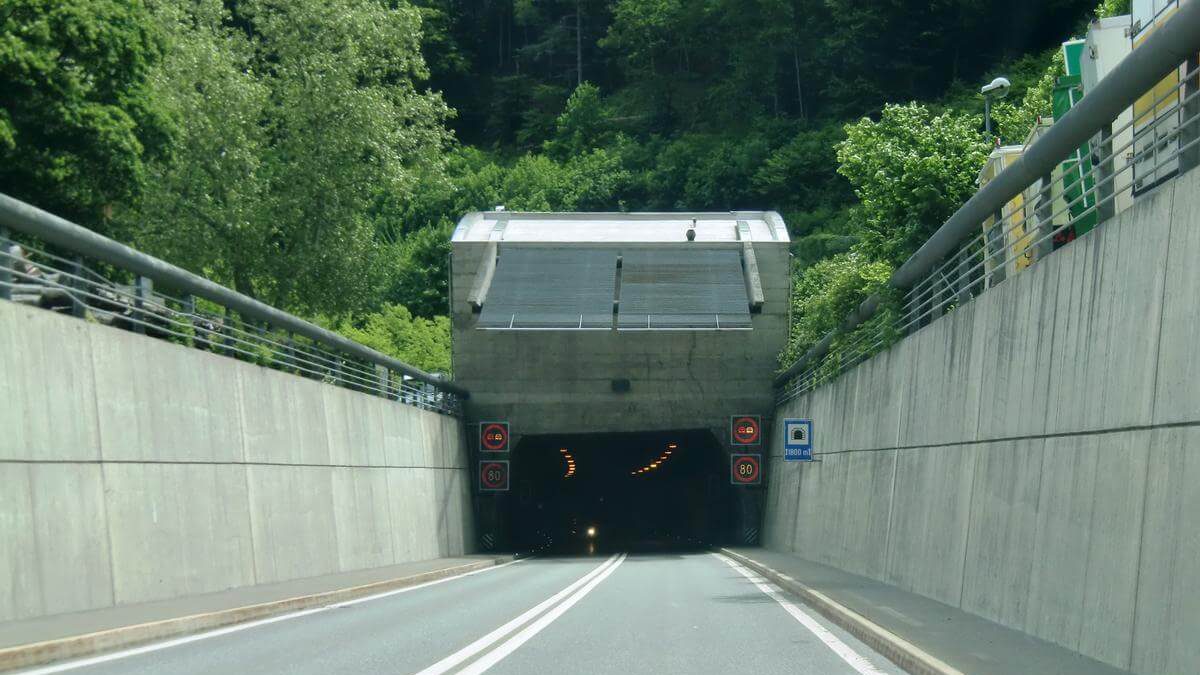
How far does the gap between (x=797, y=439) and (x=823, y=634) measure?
52.4 feet

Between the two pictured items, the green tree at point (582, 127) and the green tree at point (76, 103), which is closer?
the green tree at point (76, 103)

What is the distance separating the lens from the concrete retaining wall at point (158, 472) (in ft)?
47.9

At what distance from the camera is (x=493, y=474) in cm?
4275

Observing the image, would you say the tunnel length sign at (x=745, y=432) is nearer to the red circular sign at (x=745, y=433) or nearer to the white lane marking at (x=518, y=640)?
the red circular sign at (x=745, y=433)

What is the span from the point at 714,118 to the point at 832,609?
79214 mm

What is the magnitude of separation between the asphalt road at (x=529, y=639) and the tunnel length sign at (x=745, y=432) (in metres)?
21.2

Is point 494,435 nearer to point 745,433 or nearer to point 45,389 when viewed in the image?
point 745,433

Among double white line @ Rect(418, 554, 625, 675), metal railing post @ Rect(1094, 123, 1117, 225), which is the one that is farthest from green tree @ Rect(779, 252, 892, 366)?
metal railing post @ Rect(1094, 123, 1117, 225)

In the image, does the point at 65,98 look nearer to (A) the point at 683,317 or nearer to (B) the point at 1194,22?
(A) the point at 683,317

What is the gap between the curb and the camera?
10.8 m

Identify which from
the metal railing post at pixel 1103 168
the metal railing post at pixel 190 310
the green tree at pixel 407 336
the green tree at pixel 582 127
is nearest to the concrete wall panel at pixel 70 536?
the metal railing post at pixel 190 310

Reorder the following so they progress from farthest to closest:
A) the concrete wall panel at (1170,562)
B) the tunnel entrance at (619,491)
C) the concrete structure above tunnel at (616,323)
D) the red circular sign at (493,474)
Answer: the tunnel entrance at (619,491) → the red circular sign at (493,474) → the concrete structure above tunnel at (616,323) → the concrete wall panel at (1170,562)

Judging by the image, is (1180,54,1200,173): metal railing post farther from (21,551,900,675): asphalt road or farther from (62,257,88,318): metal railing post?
(62,257,88,318): metal railing post

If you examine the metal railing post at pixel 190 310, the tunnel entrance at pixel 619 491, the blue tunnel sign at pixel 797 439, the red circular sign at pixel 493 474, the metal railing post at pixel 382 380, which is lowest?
the tunnel entrance at pixel 619 491
